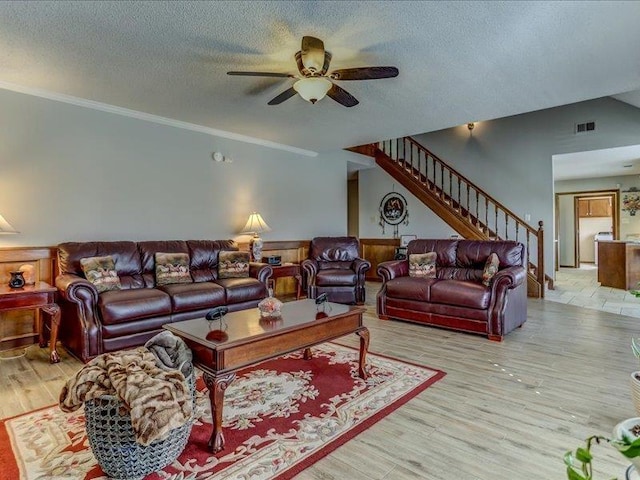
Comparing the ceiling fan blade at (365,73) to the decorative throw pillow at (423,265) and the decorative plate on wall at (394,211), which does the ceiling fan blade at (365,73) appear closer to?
the decorative throw pillow at (423,265)

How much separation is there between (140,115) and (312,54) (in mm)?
2788

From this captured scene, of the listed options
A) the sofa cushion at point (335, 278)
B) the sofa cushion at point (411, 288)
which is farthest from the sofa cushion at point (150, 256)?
the sofa cushion at point (411, 288)

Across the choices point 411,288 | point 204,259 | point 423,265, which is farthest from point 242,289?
point 423,265

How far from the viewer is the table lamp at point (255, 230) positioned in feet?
17.3

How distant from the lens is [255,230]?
17.9 ft

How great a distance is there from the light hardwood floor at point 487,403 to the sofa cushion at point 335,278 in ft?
4.67

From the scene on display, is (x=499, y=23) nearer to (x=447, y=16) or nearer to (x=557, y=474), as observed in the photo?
(x=447, y=16)

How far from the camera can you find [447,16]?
2484 millimetres

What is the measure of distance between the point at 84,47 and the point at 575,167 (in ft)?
28.7

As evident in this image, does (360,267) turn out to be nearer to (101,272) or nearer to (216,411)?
(101,272)

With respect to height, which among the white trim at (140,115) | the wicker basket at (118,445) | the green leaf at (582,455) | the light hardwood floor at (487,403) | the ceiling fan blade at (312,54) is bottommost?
the light hardwood floor at (487,403)

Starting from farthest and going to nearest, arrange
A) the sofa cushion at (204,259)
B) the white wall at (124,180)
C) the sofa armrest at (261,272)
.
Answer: the sofa armrest at (261,272), the sofa cushion at (204,259), the white wall at (124,180)

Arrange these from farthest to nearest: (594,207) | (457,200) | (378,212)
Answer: (594,207) → (378,212) → (457,200)

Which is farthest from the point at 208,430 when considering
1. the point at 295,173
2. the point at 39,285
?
the point at 295,173
